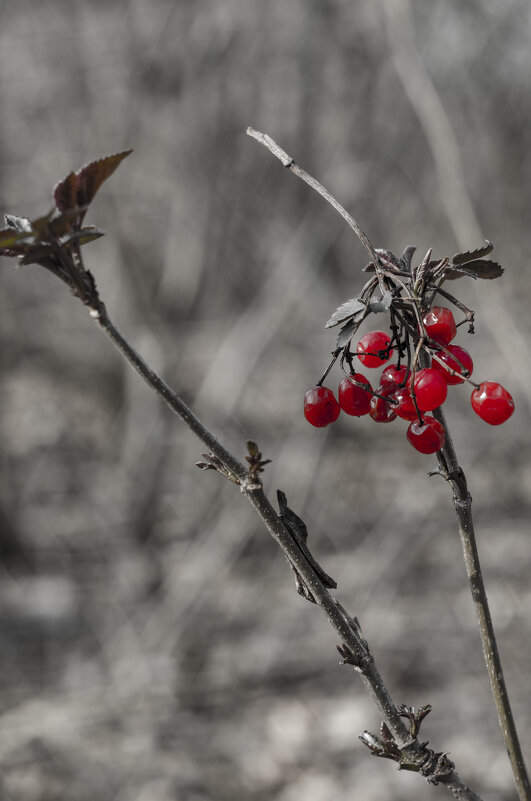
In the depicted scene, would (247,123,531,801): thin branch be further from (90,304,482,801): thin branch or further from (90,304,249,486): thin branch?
(90,304,249,486): thin branch

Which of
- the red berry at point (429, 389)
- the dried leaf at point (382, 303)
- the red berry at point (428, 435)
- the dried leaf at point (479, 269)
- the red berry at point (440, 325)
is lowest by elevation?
the red berry at point (428, 435)

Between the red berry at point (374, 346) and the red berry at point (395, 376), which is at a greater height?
the red berry at point (374, 346)

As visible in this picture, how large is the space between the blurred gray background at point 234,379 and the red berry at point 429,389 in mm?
1646

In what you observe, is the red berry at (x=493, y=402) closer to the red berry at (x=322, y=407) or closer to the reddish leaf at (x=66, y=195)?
the red berry at (x=322, y=407)

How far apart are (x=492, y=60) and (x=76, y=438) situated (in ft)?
5.58

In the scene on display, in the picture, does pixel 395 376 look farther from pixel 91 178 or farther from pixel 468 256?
pixel 91 178

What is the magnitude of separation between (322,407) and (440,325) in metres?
0.11

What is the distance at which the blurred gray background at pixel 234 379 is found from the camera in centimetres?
193

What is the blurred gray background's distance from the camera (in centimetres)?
193

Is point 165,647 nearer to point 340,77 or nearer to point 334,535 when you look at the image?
point 334,535

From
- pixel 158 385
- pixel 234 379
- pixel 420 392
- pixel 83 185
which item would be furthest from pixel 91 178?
pixel 234 379

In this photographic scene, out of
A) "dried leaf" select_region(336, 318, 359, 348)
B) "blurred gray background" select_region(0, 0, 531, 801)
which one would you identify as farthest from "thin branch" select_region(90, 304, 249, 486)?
"blurred gray background" select_region(0, 0, 531, 801)

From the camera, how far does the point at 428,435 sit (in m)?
0.40

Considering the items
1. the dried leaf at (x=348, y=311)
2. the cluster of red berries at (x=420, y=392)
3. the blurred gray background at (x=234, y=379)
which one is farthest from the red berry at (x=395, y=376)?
the blurred gray background at (x=234, y=379)
